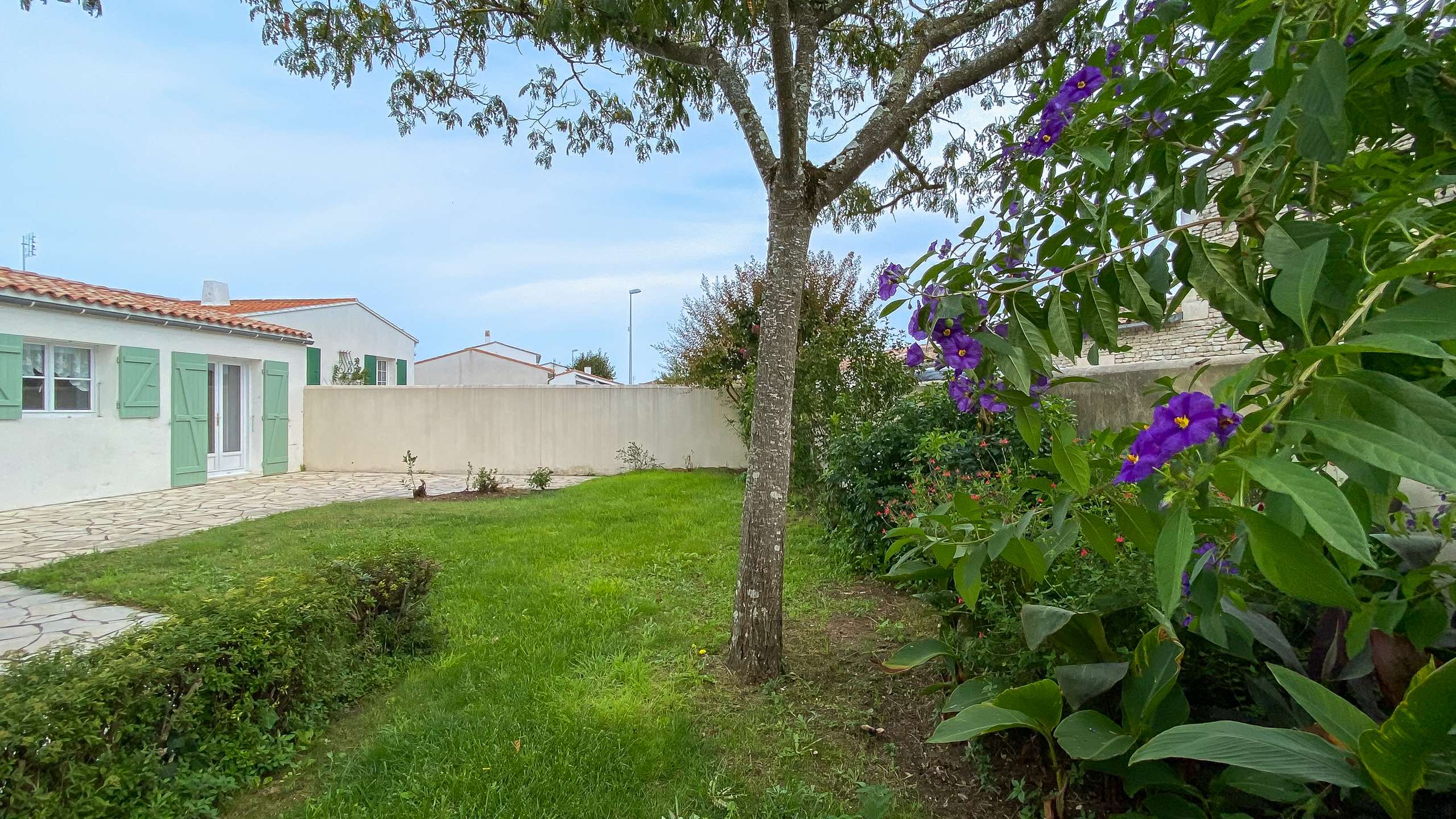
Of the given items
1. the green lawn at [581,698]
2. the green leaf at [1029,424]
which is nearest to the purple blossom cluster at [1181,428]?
the green leaf at [1029,424]

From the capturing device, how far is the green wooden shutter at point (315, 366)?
13.7m

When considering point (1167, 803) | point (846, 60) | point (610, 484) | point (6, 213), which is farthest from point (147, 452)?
point (1167, 803)

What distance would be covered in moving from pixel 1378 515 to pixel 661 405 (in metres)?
11.0

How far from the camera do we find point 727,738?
89.5 inches

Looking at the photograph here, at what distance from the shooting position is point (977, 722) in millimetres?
1505

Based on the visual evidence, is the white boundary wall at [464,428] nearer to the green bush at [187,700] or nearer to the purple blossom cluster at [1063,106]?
the green bush at [187,700]

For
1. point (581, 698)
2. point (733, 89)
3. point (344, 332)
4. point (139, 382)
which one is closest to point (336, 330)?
point (344, 332)

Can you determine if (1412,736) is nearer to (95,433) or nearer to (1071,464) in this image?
(1071,464)

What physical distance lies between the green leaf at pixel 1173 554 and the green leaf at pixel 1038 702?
972 millimetres

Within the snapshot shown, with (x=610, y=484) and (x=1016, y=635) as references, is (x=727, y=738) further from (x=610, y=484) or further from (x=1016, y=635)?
(x=610, y=484)

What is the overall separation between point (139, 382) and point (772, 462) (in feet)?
33.6

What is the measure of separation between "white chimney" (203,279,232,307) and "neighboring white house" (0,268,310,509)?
2715mm

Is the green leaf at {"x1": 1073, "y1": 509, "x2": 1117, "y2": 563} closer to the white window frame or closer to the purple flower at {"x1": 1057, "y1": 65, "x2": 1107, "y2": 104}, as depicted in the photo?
the purple flower at {"x1": 1057, "y1": 65, "x2": 1107, "y2": 104}

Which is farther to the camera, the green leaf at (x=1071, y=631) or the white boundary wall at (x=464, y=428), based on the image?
the white boundary wall at (x=464, y=428)
